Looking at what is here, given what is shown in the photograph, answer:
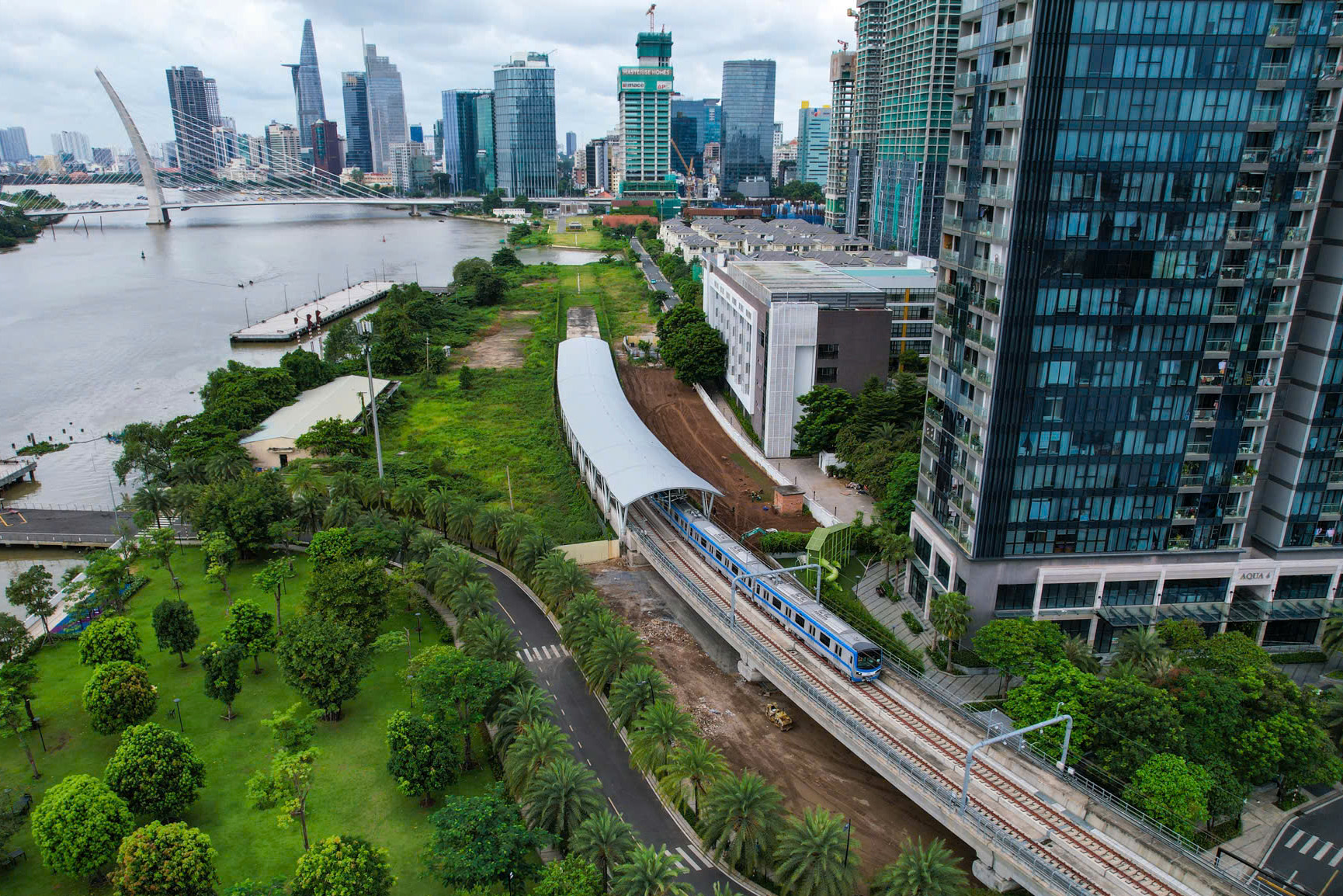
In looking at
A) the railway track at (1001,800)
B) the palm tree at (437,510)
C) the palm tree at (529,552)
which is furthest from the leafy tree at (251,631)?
the railway track at (1001,800)

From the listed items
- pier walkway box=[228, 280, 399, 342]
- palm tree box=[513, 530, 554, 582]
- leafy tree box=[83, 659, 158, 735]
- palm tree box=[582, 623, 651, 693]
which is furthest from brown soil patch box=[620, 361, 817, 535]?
pier walkway box=[228, 280, 399, 342]

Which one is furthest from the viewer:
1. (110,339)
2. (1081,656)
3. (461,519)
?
(110,339)

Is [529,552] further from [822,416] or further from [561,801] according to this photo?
[822,416]

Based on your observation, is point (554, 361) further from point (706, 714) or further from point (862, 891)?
point (862, 891)

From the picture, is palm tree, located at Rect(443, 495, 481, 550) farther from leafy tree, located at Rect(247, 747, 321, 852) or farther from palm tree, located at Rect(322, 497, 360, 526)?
leafy tree, located at Rect(247, 747, 321, 852)

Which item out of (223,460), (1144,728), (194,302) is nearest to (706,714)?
(1144,728)

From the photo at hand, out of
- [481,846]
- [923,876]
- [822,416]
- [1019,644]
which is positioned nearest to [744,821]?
→ [923,876]

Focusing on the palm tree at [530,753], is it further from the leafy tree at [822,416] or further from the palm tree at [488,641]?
the leafy tree at [822,416]

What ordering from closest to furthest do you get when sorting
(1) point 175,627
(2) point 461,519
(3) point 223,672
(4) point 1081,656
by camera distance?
(4) point 1081,656
(3) point 223,672
(1) point 175,627
(2) point 461,519
